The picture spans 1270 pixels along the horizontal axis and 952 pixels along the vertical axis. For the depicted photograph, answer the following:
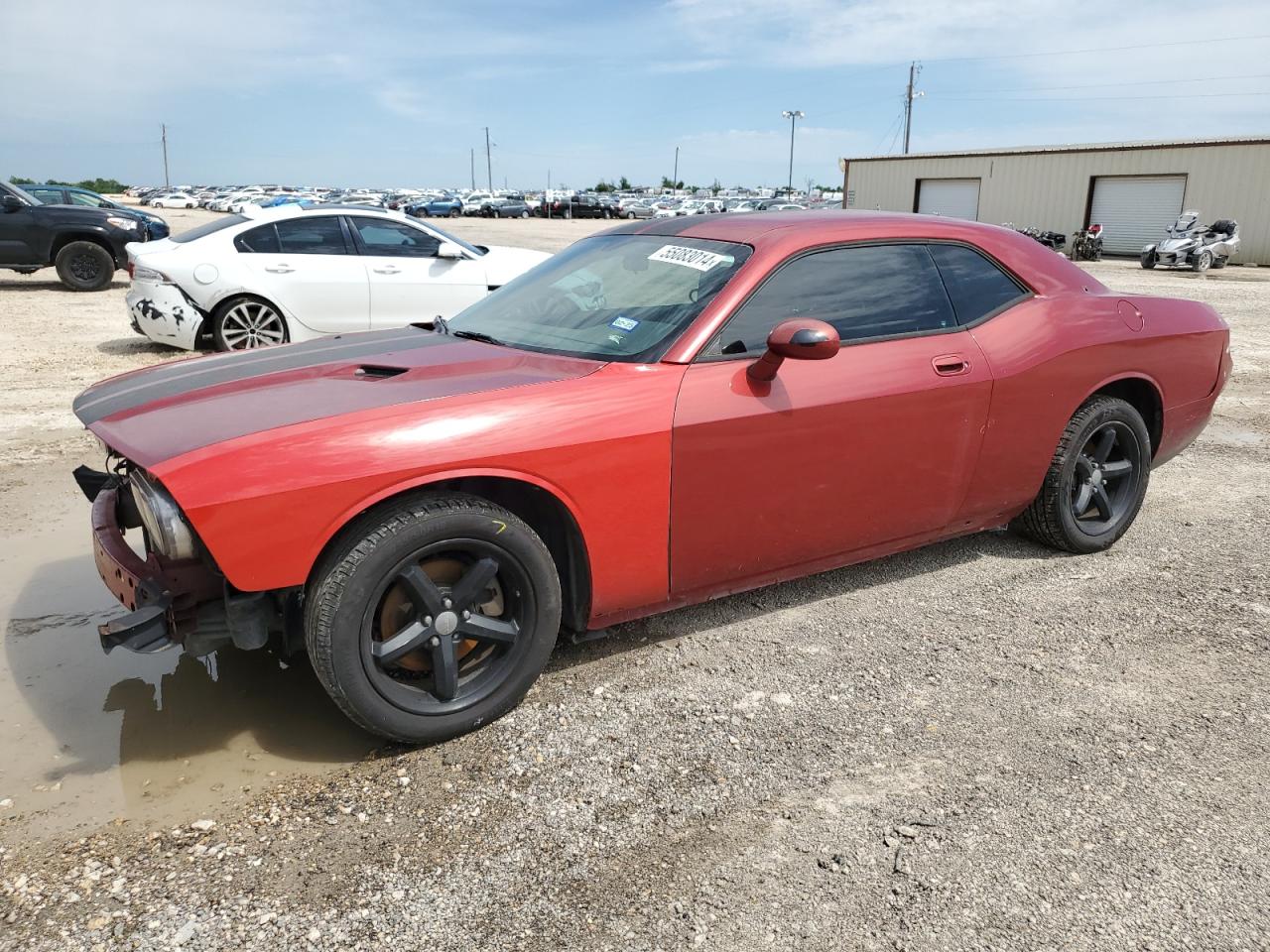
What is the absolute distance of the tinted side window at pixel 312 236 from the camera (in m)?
8.81

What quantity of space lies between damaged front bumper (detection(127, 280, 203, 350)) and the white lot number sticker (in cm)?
636

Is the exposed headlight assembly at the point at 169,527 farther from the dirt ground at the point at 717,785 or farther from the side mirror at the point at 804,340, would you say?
the side mirror at the point at 804,340

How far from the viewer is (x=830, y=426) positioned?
3445 millimetres

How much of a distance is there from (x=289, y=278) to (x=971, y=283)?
6536 mm

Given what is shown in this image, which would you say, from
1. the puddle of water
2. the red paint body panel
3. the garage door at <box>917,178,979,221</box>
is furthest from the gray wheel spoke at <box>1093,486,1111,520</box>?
the garage door at <box>917,178,979,221</box>

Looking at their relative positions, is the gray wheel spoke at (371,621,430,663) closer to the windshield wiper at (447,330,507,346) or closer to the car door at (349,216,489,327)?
the windshield wiper at (447,330,507,346)

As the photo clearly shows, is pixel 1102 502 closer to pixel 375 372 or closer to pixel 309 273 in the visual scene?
pixel 375 372

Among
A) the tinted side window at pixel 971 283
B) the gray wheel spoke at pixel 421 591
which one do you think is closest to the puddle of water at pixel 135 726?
the gray wheel spoke at pixel 421 591

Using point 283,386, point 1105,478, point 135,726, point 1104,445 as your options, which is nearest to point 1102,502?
point 1105,478

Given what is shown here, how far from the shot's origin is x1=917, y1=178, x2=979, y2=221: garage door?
122 feet

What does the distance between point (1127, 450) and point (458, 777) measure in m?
3.46

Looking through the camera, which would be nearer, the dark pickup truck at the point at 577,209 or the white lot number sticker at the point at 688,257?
the white lot number sticker at the point at 688,257

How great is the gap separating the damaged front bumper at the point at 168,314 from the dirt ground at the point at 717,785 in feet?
16.2

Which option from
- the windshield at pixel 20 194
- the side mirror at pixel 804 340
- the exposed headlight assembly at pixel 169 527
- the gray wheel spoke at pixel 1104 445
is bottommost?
the gray wheel spoke at pixel 1104 445
